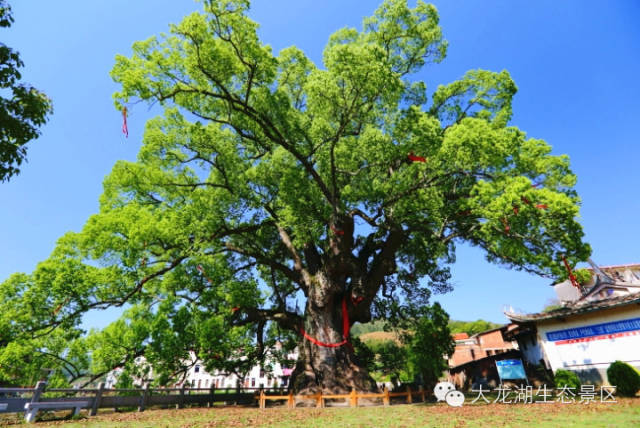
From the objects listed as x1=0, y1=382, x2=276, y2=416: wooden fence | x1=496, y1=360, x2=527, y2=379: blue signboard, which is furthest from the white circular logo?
x1=0, y1=382, x2=276, y2=416: wooden fence

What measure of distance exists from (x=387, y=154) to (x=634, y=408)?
989 cm

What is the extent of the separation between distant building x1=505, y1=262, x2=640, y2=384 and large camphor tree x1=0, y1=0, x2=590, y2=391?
173 inches

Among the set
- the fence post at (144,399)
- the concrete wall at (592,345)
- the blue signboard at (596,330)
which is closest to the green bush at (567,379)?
the concrete wall at (592,345)

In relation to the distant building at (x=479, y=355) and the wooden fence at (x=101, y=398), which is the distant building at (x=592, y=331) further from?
the wooden fence at (x=101, y=398)

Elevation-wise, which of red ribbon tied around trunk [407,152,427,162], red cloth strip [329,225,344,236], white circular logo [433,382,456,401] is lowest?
white circular logo [433,382,456,401]

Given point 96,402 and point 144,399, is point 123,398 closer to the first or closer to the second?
point 144,399

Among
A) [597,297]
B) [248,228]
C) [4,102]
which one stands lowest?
[597,297]

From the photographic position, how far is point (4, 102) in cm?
545

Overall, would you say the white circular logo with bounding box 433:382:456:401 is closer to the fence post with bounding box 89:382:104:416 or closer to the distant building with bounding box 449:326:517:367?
the fence post with bounding box 89:382:104:416

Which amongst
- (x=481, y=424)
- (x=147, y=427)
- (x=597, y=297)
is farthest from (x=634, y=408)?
(x=147, y=427)

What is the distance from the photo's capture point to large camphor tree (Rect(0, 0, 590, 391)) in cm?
904

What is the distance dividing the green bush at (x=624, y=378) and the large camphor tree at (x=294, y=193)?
14.3 ft

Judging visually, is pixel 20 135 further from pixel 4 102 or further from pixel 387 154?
pixel 387 154

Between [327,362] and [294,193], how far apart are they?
7.32 m
